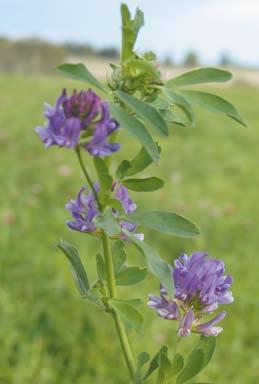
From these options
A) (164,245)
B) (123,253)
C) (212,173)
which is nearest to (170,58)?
(212,173)

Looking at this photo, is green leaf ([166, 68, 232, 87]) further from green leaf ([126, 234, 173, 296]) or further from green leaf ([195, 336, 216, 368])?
green leaf ([195, 336, 216, 368])

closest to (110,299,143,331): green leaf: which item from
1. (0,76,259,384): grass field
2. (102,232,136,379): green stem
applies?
(102,232,136,379): green stem

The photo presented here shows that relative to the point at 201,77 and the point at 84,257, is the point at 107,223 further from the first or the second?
the point at 84,257

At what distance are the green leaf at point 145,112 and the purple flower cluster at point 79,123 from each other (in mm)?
21

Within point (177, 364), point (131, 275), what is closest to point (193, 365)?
point (177, 364)

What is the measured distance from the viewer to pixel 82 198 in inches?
25.9

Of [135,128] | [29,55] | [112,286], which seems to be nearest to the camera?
[135,128]

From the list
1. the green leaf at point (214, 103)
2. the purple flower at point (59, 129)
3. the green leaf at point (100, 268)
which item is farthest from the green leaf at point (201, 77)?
the green leaf at point (100, 268)

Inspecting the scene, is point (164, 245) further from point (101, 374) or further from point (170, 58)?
point (170, 58)

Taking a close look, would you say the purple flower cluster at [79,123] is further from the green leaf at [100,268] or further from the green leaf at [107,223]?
the green leaf at [100,268]

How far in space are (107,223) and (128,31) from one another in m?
0.18

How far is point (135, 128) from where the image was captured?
0.54 m

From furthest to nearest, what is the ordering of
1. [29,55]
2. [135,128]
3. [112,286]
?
[29,55] < [112,286] < [135,128]

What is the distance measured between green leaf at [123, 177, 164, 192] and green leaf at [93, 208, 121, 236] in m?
0.07
